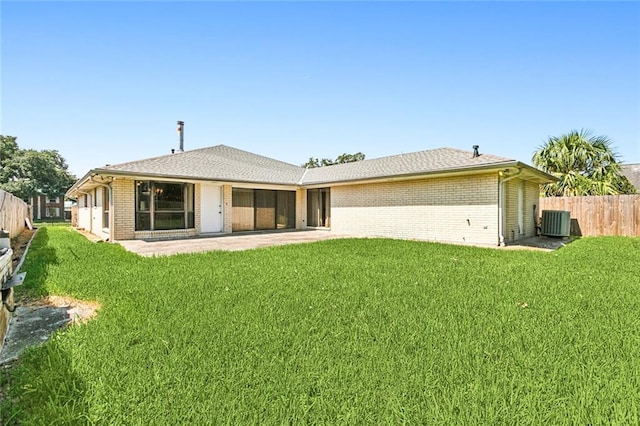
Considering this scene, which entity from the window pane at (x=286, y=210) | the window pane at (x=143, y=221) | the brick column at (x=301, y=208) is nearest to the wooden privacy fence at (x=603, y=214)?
the brick column at (x=301, y=208)

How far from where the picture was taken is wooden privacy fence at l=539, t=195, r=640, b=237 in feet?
43.9

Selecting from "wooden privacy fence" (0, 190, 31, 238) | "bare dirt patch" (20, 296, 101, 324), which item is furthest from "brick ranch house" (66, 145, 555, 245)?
"bare dirt patch" (20, 296, 101, 324)

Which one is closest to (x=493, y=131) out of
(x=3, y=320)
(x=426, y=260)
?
(x=426, y=260)

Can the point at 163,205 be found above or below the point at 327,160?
below

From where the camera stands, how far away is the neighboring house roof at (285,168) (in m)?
11.3

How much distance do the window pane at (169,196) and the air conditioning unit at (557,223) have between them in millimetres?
15877

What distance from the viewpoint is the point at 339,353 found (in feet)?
9.16

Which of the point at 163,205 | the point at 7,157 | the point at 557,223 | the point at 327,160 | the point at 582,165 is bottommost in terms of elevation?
the point at 557,223

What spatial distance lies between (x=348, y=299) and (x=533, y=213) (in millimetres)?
13808

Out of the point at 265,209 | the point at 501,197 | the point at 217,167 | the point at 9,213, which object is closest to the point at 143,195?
the point at 217,167

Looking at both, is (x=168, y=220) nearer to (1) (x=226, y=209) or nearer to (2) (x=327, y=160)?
(1) (x=226, y=209)

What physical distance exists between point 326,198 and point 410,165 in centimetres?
548

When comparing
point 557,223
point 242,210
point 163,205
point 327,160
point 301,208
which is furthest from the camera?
point 327,160

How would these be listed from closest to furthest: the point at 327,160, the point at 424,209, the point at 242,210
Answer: the point at 424,209 → the point at 242,210 → the point at 327,160
